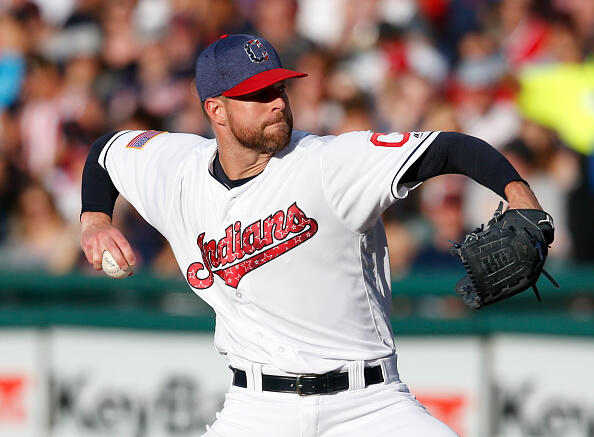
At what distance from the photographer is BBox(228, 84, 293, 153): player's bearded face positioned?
3.66m

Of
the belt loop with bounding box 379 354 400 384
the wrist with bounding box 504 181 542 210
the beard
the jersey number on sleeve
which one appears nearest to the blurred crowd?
the belt loop with bounding box 379 354 400 384

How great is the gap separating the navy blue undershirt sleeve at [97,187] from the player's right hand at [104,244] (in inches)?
7.5

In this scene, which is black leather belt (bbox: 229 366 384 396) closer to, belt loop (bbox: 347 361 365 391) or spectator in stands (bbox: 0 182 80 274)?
belt loop (bbox: 347 361 365 391)

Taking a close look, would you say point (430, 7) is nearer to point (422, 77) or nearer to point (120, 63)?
point (422, 77)

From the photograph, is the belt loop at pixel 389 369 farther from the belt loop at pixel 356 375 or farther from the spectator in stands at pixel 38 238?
the spectator in stands at pixel 38 238

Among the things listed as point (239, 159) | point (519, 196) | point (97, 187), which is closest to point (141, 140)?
point (97, 187)

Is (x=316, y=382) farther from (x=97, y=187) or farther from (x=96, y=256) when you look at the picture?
(x=97, y=187)

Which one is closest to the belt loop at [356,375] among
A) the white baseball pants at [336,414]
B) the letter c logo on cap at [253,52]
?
the white baseball pants at [336,414]

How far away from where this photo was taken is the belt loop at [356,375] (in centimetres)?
363

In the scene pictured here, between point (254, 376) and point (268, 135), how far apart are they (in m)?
0.91

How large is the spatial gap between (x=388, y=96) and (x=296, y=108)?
74 cm

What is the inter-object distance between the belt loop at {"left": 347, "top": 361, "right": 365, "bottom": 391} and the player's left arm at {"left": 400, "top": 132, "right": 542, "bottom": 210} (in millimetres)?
743

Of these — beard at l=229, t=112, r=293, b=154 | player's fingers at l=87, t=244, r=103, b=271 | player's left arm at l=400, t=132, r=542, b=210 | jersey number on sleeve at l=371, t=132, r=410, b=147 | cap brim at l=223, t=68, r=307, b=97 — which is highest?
cap brim at l=223, t=68, r=307, b=97

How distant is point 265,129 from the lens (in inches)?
145
